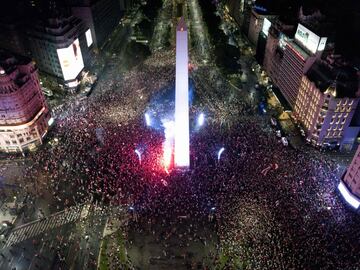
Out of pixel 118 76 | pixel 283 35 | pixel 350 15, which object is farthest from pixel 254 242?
pixel 350 15

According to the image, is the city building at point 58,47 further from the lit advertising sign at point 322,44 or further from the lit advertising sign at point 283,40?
the lit advertising sign at point 322,44

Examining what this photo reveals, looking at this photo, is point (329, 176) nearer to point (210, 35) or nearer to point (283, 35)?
point (283, 35)

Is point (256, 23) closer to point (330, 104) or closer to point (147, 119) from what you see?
point (330, 104)

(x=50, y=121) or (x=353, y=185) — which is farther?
(x=50, y=121)

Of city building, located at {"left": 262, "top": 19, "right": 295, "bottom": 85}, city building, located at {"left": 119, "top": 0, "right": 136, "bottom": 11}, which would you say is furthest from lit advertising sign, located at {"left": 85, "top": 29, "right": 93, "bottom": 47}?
city building, located at {"left": 262, "top": 19, "right": 295, "bottom": 85}

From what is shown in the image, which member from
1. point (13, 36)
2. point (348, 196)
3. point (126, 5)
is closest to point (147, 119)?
point (348, 196)

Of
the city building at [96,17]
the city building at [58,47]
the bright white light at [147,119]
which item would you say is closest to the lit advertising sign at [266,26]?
the bright white light at [147,119]
